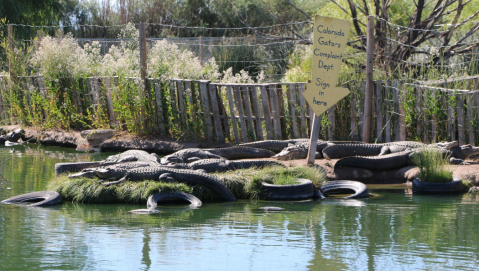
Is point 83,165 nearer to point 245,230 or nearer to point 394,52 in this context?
point 245,230

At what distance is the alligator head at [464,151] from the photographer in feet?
29.5

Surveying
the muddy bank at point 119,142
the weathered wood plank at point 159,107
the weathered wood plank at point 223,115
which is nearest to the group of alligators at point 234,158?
the weathered wood plank at point 223,115

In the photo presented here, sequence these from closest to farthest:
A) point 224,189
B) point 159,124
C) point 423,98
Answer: point 224,189, point 423,98, point 159,124

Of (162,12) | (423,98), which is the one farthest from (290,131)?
(162,12)

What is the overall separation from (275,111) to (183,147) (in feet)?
6.54

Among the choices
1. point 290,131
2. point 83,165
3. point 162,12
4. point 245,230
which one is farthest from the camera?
point 162,12

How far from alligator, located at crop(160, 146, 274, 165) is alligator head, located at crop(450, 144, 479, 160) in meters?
2.97

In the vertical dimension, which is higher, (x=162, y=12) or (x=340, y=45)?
(x=162, y=12)

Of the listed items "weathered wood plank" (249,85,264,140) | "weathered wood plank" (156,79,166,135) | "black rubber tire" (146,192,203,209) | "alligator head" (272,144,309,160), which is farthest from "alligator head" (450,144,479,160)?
"weathered wood plank" (156,79,166,135)

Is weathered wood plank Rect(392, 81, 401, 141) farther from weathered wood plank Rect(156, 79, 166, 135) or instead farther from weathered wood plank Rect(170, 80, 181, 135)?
weathered wood plank Rect(156, 79, 166, 135)

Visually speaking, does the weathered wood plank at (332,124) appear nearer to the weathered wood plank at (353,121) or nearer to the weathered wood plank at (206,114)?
the weathered wood plank at (353,121)

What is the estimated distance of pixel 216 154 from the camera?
975 cm

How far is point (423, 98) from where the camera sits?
10055 millimetres

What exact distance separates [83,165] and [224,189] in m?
2.33
